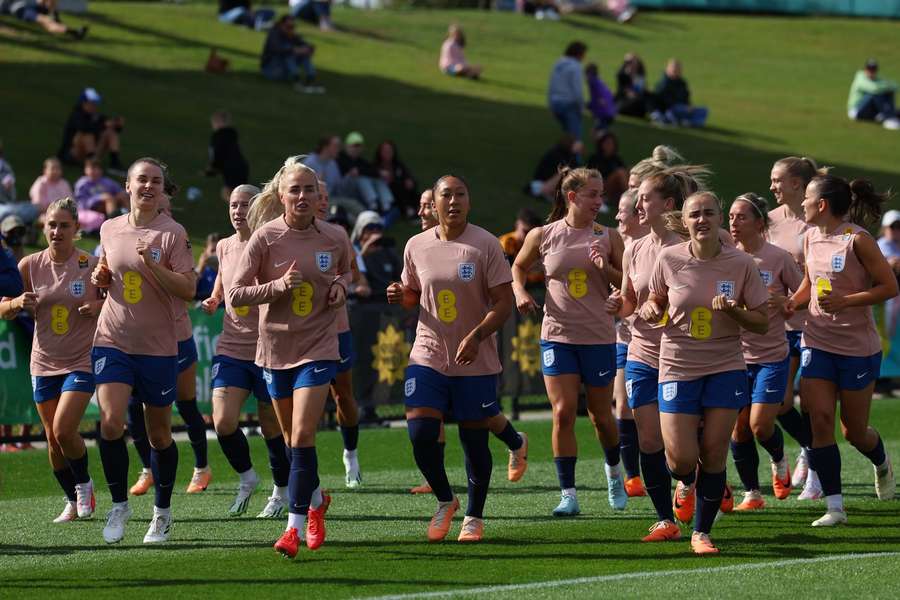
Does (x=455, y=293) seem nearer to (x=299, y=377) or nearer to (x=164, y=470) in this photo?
(x=299, y=377)

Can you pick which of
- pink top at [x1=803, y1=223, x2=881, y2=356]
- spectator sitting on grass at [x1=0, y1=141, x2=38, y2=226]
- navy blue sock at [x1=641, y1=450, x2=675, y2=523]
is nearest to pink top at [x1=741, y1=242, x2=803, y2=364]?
pink top at [x1=803, y1=223, x2=881, y2=356]

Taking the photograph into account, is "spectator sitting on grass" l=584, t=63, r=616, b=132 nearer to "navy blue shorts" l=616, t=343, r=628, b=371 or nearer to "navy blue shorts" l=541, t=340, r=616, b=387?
"navy blue shorts" l=616, t=343, r=628, b=371

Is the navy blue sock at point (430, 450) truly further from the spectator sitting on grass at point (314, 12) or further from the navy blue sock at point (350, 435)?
the spectator sitting on grass at point (314, 12)

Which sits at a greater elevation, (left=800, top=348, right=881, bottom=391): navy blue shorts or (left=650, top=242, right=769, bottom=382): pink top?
(left=650, top=242, right=769, bottom=382): pink top

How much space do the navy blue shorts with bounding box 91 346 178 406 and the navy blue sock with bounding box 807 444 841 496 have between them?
400cm

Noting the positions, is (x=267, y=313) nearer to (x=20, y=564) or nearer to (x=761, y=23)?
(x=20, y=564)

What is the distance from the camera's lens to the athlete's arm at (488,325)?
30.9 feet

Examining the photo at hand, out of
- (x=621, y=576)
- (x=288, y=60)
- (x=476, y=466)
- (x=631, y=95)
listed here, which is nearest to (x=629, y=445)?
(x=476, y=466)

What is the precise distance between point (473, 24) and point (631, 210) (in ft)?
128

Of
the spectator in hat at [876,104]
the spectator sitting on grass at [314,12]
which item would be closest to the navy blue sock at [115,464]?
the spectator in hat at [876,104]

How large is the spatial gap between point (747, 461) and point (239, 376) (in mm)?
3530

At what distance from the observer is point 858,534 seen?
32.3 feet

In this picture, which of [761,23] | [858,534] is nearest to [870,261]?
[858,534]

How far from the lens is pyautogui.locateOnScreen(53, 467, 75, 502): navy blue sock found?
11.0 m
